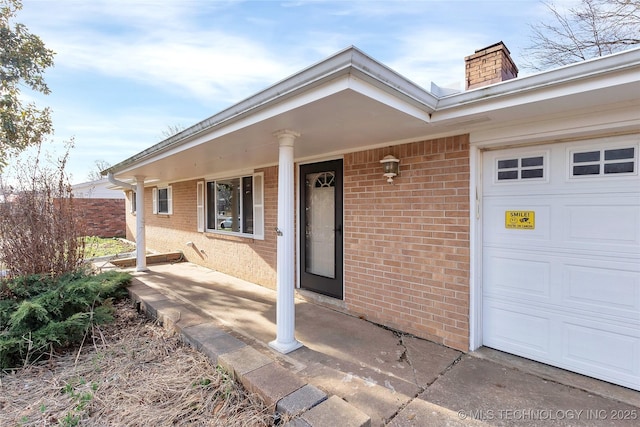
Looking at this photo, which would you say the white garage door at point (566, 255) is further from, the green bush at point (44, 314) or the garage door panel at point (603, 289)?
the green bush at point (44, 314)

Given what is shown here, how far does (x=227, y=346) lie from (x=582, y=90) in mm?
3636

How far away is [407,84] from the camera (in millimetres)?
2395

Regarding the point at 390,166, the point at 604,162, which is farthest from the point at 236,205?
the point at 604,162

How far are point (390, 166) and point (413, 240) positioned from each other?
3.24 feet

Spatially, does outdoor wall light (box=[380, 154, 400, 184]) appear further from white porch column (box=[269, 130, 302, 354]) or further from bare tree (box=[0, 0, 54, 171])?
bare tree (box=[0, 0, 54, 171])

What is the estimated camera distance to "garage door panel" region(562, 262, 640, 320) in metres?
2.57

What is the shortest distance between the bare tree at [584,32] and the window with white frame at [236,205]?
8.17 m

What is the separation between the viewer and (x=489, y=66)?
158 inches

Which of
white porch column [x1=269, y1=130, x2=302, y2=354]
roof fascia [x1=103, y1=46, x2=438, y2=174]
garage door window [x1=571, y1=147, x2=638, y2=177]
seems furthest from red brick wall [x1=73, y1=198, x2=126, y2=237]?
garage door window [x1=571, y1=147, x2=638, y2=177]

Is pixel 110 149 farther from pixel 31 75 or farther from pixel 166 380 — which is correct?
pixel 166 380

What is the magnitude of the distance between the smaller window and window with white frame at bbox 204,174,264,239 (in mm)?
4395

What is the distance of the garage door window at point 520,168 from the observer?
302 cm

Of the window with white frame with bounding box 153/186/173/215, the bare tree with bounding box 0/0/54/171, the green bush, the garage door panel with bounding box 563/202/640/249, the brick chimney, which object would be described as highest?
the bare tree with bounding box 0/0/54/171

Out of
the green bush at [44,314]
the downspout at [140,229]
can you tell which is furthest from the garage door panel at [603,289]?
the downspout at [140,229]
